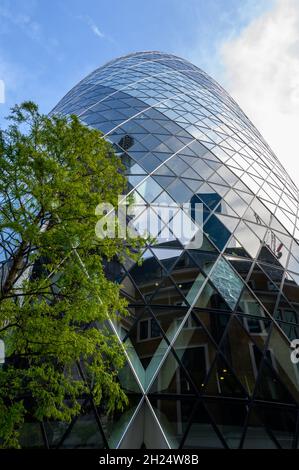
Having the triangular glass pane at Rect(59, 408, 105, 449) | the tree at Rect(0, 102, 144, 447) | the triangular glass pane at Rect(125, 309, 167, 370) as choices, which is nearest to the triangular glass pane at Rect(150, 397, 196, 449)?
the triangular glass pane at Rect(125, 309, 167, 370)

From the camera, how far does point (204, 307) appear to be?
28.9 feet

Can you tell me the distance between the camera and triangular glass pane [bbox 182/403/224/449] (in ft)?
22.4

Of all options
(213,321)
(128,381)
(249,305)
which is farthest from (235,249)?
(128,381)

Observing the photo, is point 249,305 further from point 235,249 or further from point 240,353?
point 235,249

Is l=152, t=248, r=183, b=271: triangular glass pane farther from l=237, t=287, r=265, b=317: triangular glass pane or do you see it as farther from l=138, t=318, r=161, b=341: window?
l=237, t=287, r=265, b=317: triangular glass pane

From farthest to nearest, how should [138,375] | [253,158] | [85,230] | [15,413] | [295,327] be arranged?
1. [253,158]
2. [295,327]
3. [138,375]
4. [85,230]
5. [15,413]

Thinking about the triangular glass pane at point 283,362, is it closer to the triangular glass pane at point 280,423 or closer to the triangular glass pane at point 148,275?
the triangular glass pane at point 280,423

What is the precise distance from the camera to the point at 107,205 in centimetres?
634

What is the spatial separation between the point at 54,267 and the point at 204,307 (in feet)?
14.4

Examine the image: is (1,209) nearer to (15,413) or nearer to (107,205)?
(107,205)

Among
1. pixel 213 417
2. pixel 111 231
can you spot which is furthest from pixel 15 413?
pixel 213 417

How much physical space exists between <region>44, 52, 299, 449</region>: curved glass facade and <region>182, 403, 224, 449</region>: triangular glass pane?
2cm

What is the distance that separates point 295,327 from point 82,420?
22.2 ft

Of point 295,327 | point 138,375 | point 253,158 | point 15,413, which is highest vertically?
point 253,158
